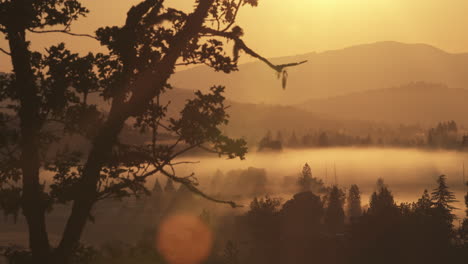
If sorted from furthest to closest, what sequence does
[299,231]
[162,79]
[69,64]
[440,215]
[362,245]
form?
[299,231], [440,215], [362,245], [69,64], [162,79]

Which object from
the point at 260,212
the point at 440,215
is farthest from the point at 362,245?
the point at 260,212

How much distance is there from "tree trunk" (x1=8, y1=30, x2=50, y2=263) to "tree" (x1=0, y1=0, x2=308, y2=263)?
0.02 meters

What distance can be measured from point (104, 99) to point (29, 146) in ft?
7.17

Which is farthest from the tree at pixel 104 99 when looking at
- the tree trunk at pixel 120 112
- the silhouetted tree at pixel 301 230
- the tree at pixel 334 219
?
the tree at pixel 334 219

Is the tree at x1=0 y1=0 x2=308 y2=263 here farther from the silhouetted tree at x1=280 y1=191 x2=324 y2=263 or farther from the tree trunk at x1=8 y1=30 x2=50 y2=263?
the silhouetted tree at x1=280 y1=191 x2=324 y2=263

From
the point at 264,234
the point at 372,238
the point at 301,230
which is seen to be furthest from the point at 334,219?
the point at 372,238

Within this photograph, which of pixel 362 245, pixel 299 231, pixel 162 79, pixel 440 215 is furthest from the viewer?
pixel 299 231

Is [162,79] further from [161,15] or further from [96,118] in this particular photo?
[96,118]

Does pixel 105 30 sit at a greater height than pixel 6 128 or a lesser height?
greater

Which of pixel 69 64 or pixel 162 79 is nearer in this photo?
pixel 162 79

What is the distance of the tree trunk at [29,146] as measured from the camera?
14258mm

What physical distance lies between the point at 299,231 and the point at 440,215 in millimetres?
30825

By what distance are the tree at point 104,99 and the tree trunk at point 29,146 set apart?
0.02 metres

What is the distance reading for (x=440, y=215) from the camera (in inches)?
4621
